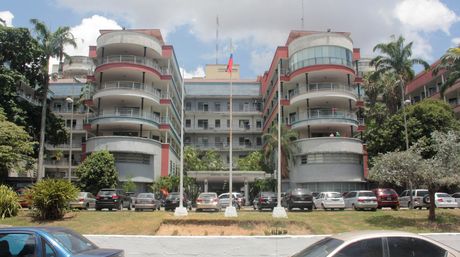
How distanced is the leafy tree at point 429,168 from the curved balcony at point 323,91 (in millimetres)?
25739

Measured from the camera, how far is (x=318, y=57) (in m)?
50.3

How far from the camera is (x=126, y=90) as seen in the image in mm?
49531

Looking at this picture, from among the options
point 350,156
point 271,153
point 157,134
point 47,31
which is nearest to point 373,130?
point 350,156

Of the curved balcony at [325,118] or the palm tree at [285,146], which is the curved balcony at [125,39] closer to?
the palm tree at [285,146]

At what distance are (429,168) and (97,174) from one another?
30.7 m

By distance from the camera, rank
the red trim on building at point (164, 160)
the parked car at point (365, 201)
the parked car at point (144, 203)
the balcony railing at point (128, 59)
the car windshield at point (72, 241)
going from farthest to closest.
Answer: the red trim on building at point (164, 160) < the balcony railing at point (128, 59) < the parked car at point (144, 203) < the parked car at point (365, 201) < the car windshield at point (72, 241)

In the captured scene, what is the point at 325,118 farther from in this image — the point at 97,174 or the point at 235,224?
the point at 235,224

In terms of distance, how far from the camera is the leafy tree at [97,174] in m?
42.9

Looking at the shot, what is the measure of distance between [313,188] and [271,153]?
10148mm

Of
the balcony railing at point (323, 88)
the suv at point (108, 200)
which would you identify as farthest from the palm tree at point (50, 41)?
the balcony railing at point (323, 88)

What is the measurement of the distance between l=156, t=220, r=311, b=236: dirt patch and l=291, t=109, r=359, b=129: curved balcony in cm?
2904

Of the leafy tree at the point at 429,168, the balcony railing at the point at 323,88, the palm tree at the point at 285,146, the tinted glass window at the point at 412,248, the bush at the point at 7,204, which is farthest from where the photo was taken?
the balcony railing at the point at 323,88

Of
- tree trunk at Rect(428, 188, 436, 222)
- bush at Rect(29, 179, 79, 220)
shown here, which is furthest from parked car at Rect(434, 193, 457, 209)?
bush at Rect(29, 179, 79, 220)

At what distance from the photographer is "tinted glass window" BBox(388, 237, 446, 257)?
720 centimetres
